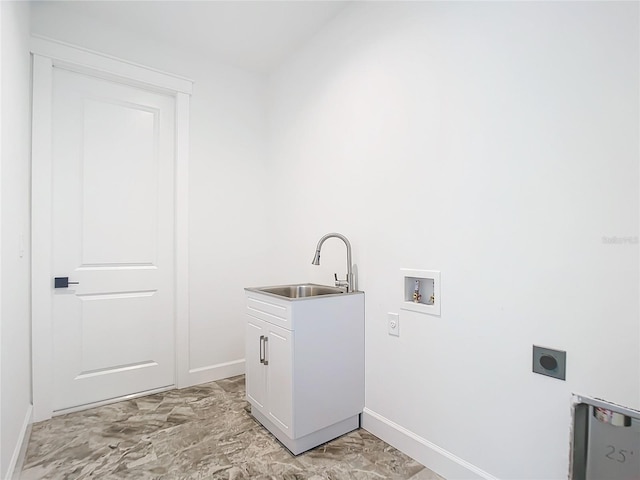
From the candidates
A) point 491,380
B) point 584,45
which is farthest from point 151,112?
point 491,380

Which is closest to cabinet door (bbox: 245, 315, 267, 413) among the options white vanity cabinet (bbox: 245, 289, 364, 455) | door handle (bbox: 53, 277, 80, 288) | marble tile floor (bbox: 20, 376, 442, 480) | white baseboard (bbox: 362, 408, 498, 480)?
white vanity cabinet (bbox: 245, 289, 364, 455)

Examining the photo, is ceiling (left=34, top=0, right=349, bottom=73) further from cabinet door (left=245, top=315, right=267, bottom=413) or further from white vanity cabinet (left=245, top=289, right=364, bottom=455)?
cabinet door (left=245, top=315, right=267, bottom=413)

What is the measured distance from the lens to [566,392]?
1274mm

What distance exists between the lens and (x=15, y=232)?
66.9 inches

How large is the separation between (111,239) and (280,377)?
1712mm

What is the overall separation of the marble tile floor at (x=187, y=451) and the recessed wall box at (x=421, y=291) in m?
0.82

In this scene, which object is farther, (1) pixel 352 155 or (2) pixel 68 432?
(1) pixel 352 155

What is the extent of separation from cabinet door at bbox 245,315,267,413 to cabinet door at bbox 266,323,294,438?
7 cm

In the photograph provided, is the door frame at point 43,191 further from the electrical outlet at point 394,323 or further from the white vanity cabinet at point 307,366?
the electrical outlet at point 394,323

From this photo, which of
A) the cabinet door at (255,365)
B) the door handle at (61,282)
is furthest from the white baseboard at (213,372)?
the door handle at (61,282)

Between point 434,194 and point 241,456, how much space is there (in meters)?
1.78

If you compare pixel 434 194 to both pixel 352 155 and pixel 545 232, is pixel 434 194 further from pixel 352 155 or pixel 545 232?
pixel 352 155

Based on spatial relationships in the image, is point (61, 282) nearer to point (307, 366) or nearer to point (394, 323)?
point (307, 366)

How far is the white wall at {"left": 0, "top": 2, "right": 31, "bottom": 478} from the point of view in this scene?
1447 mm
